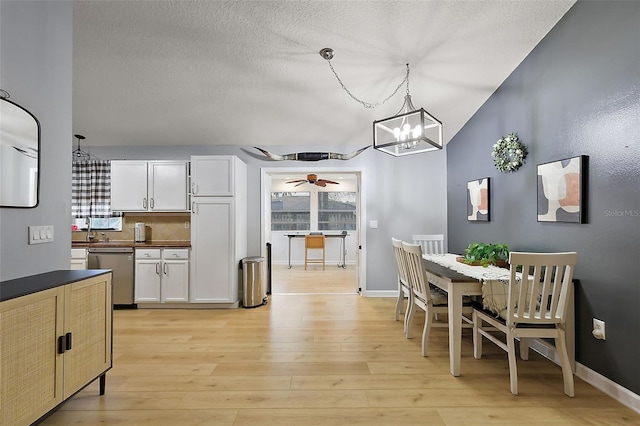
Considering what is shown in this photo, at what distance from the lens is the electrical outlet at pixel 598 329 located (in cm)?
212

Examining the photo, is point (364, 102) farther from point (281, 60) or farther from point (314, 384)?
point (314, 384)

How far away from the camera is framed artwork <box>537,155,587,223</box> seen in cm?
231

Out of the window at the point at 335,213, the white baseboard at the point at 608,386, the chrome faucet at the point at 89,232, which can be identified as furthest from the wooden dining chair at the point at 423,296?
the window at the point at 335,213

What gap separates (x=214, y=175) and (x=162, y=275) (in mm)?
1458

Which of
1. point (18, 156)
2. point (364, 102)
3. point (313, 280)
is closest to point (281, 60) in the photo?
point (364, 102)

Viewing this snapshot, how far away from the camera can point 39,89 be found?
6.45ft

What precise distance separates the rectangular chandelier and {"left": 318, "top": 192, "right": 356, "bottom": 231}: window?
5.56 m

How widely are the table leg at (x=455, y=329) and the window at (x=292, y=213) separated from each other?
6050 mm

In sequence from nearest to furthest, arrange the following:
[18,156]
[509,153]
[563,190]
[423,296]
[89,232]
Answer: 1. [18,156]
2. [563,190]
3. [423,296]
4. [509,153]
5. [89,232]

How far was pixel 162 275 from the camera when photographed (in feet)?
13.1

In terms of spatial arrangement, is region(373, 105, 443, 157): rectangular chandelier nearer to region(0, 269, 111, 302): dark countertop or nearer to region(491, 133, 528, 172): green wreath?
region(491, 133, 528, 172): green wreath

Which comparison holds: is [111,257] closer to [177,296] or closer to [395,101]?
[177,296]

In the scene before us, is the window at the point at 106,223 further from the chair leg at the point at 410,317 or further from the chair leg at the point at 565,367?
the chair leg at the point at 565,367

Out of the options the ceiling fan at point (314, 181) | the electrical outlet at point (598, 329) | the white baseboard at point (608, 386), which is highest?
the ceiling fan at point (314, 181)
